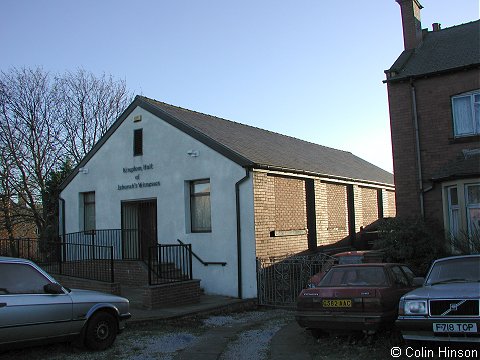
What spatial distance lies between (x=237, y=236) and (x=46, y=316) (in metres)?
7.66

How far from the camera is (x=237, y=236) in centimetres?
1486

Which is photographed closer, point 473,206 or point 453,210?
point 473,206

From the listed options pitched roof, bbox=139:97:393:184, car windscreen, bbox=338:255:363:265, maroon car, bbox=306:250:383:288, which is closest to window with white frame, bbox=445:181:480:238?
maroon car, bbox=306:250:383:288

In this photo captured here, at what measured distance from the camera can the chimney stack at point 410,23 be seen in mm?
17216

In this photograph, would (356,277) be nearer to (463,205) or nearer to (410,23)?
(463,205)

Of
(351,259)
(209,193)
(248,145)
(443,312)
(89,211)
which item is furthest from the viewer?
(89,211)

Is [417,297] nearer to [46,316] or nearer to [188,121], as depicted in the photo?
[46,316]

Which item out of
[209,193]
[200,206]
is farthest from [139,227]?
[209,193]

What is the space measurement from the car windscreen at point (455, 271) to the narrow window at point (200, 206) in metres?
8.57

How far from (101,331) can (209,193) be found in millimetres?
7741

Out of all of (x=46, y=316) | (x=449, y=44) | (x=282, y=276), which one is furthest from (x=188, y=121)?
(x=46, y=316)

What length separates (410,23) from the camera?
680 inches

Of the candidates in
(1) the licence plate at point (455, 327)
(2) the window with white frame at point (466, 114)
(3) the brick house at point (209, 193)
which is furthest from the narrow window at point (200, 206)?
(1) the licence plate at point (455, 327)

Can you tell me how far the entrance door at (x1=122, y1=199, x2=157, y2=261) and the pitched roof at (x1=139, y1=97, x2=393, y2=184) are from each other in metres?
3.21
